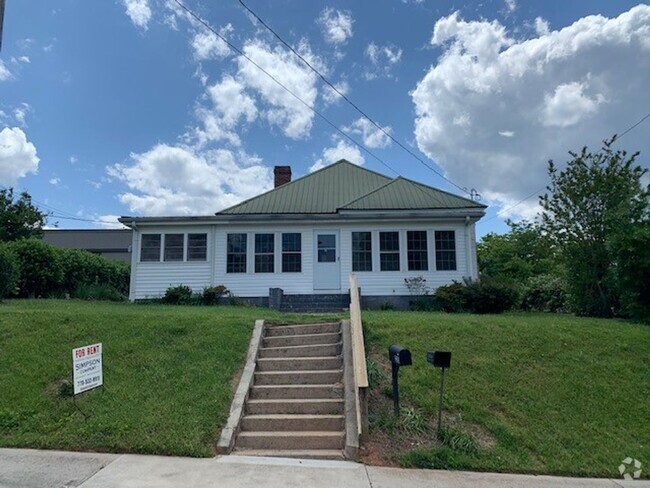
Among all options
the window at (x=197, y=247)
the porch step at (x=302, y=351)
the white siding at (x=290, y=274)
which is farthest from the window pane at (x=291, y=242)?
the porch step at (x=302, y=351)

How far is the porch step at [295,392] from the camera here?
6645 mm

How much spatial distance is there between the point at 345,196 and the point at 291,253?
4.47 metres

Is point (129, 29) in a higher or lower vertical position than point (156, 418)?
higher

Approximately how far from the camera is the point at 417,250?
1537 cm

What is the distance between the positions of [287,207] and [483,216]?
7171 mm

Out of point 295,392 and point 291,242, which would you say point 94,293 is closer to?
point 291,242

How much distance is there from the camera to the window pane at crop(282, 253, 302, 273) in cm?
1530

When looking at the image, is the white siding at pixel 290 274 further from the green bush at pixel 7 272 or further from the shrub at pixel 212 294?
the green bush at pixel 7 272

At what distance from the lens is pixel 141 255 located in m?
15.5

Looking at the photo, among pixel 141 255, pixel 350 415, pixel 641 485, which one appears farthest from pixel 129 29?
pixel 641 485

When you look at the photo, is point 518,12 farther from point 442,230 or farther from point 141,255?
point 141,255

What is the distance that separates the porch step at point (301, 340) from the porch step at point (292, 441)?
261 cm

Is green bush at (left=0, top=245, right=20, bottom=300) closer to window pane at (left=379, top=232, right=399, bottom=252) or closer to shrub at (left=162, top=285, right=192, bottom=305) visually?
shrub at (left=162, top=285, right=192, bottom=305)

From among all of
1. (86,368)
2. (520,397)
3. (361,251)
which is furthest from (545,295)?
(86,368)
